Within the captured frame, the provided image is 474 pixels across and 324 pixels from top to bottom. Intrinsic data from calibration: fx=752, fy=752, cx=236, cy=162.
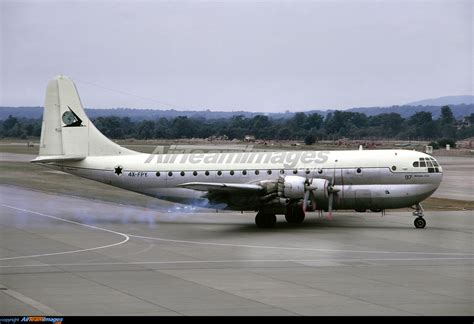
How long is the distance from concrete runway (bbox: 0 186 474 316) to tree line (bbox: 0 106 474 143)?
111ft

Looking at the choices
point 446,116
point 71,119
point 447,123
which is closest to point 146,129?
point 71,119

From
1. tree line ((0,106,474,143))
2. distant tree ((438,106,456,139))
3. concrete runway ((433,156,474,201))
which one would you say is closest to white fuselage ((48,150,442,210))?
concrete runway ((433,156,474,201))

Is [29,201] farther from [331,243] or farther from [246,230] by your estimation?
[331,243]

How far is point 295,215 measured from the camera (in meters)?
37.4

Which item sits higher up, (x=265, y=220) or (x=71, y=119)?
(x=71, y=119)

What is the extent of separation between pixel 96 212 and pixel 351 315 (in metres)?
27.5

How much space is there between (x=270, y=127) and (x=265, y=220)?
50.6 meters

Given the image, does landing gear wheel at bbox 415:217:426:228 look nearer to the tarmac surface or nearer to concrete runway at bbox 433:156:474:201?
the tarmac surface

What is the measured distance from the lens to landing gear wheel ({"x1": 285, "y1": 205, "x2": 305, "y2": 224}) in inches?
1460

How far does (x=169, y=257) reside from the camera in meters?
27.3

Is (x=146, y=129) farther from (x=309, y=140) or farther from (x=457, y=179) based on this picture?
(x=457, y=179)

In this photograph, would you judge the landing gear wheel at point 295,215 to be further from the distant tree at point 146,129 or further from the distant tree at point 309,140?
the distant tree at point 309,140

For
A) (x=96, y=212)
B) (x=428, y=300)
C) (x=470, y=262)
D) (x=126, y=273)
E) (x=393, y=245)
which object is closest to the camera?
(x=428, y=300)

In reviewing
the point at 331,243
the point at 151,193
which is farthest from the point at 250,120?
the point at 331,243
